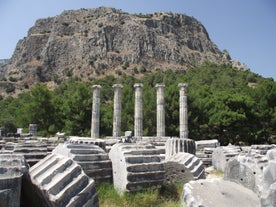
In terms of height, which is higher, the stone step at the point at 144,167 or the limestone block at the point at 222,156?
the stone step at the point at 144,167

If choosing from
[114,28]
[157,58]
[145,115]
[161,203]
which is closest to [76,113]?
[145,115]

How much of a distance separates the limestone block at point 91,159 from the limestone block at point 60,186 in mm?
858

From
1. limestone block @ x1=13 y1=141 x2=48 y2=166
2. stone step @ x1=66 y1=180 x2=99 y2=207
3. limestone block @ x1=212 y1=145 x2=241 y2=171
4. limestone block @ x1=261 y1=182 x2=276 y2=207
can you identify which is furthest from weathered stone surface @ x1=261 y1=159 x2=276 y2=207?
limestone block @ x1=212 y1=145 x2=241 y2=171

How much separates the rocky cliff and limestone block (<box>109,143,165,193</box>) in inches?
3077

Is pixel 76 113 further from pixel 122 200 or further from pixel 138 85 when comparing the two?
pixel 122 200

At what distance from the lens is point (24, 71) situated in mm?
92500

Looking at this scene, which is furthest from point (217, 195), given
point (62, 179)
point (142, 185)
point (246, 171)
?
point (62, 179)

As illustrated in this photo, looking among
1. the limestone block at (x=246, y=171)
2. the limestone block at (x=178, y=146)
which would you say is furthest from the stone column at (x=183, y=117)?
the limestone block at (x=246, y=171)

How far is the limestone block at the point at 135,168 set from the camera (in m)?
5.17

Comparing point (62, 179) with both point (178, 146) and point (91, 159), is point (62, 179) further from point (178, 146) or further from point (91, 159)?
point (178, 146)

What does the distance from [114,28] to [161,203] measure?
98376 mm

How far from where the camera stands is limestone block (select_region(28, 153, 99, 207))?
383 centimetres

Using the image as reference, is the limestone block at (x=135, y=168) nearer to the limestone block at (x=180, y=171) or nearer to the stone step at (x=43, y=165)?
the limestone block at (x=180, y=171)

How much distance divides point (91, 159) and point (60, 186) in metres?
1.48
